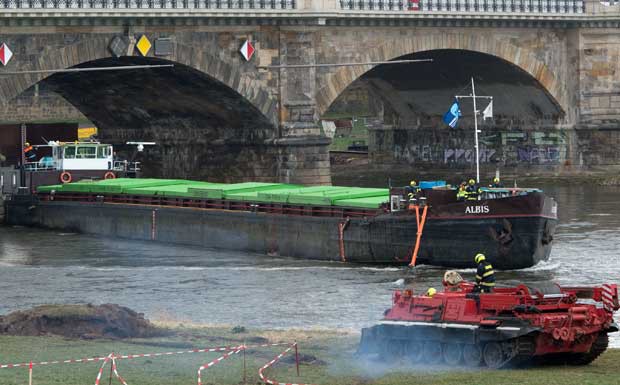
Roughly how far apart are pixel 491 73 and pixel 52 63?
29.3 m

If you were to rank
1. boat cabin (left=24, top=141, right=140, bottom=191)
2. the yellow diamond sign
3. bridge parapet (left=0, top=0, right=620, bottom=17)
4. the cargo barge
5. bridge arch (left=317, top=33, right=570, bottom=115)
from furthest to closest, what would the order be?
bridge arch (left=317, top=33, right=570, bottom=115) → boat cabin (left=24, top=141, right=140, bottom=191) → the yellow diamond sign → bridge parapet (left=0, top=0, right=620, bottom=17) → the cargo barge

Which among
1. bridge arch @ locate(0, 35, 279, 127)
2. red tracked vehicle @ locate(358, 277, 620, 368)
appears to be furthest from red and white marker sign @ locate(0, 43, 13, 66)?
red tracked vehicle @ locate(358, 277, 620, 368)

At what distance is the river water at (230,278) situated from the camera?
138ft

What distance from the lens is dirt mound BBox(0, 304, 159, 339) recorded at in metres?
35.6

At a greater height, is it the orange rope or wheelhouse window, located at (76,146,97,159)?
wheelhouse window, located at (76,146,97,159)

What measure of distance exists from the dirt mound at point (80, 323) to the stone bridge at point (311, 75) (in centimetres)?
2941

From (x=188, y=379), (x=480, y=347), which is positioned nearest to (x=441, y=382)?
(x=480, y=347)

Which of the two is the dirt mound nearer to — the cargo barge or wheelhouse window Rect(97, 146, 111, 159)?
the cargo barge

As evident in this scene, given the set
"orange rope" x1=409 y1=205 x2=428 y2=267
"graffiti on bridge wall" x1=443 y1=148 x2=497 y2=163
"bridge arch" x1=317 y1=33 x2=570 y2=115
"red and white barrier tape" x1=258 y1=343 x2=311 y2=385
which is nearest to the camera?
"red and white barrier tape" x1=258 y1=343 x2=311 y2=385

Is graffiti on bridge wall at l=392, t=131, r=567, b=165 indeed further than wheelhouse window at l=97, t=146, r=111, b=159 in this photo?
Yes

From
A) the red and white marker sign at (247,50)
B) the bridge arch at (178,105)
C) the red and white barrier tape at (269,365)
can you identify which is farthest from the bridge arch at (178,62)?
the red and white barrier tape at (269,365)

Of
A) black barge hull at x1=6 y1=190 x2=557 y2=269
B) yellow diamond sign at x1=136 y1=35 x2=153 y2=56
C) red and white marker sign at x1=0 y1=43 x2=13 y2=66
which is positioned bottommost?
black barge hull at x1=6 y1=190 x2=557 y2=269

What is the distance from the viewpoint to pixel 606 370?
97.6 feet

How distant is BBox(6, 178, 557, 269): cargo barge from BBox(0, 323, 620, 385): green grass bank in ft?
49.4
